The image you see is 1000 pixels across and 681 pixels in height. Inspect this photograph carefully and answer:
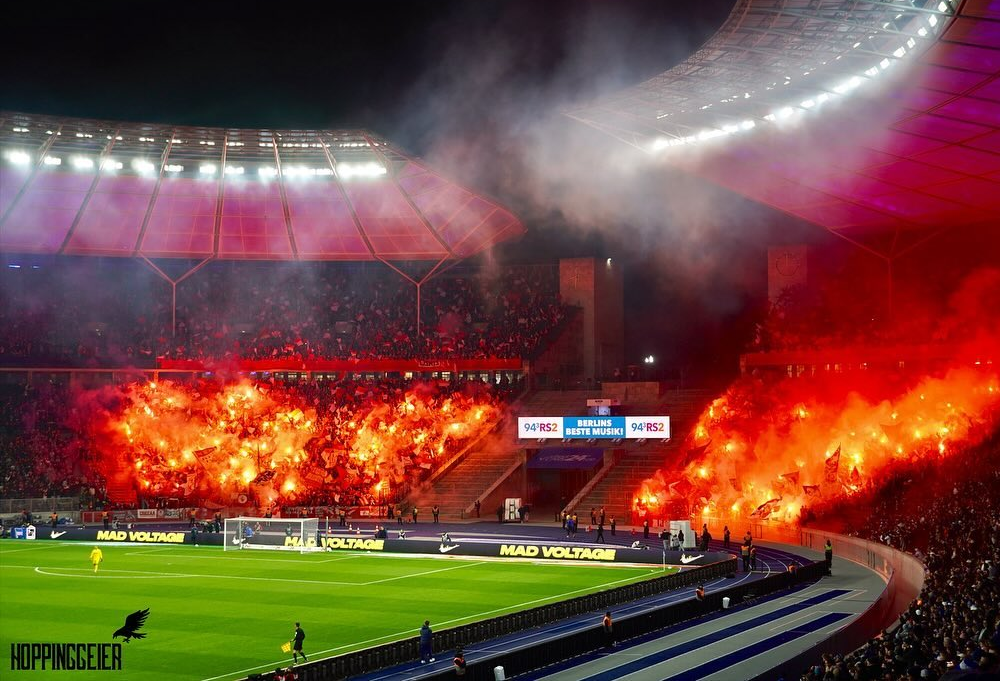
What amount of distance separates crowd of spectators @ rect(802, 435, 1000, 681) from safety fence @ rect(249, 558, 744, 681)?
21.4 ft

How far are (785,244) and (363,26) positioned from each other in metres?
28.1

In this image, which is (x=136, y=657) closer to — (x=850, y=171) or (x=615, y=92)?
(x=615, y=92)

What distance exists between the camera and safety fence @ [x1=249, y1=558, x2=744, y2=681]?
22.2m

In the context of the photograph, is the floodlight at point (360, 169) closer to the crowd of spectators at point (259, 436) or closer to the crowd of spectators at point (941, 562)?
the crowd of spectators at point (259, 436)

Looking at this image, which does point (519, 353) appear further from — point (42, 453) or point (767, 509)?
point (42, 453)

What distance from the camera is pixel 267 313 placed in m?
70.9

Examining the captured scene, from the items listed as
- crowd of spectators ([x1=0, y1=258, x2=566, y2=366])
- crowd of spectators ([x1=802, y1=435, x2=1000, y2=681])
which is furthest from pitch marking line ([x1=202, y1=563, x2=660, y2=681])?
crowd of spectators ([x1=0, y1=258, x2=566, y2=366])

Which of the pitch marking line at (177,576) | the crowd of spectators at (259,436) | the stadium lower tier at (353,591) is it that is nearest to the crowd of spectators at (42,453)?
the crowd of spectators at (259,436)

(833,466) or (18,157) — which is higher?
(18,157)

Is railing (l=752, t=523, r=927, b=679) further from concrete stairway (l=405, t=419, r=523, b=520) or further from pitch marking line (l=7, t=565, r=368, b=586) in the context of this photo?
pitch marking line (l=7, t=565, r=368, b=586)

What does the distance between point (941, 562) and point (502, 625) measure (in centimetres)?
1172

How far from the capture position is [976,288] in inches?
1993

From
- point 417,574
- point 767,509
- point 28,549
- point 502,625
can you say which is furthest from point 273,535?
point 502,625

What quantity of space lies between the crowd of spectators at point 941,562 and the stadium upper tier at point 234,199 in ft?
91.9
